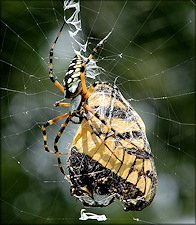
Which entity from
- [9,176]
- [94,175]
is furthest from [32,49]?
[94,175]

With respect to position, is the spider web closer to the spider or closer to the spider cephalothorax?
the spider cephalothorax

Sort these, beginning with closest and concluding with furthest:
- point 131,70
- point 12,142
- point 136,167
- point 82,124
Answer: point 136,167 → point 82,124 → point 131,70 → point 12,142

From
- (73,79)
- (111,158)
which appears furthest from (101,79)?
(111,158)

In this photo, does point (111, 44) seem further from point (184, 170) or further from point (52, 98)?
point (184, 170)

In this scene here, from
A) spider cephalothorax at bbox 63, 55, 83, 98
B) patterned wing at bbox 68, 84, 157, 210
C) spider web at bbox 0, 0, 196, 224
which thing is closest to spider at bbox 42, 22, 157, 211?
patterned wing at bbox 68, 84, 157, 210

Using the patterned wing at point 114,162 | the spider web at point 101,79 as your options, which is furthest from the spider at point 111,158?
the spider web at point 101,79

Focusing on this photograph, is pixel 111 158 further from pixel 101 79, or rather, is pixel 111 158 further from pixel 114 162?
pixel 101 79
